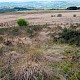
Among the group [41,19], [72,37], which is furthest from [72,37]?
[41,19]

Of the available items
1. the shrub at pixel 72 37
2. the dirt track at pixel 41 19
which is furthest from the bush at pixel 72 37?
the dirt track at pixel 41 19

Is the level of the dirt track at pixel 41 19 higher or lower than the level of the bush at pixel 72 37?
lower

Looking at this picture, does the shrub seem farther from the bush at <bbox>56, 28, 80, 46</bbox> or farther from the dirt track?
the dirt track

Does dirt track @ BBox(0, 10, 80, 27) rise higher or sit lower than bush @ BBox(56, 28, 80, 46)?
lower

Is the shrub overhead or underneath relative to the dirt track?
overhead

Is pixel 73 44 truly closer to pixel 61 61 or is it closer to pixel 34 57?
pixel 61 61

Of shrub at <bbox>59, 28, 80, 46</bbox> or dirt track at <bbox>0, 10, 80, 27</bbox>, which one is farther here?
dirt track at <bbox>0, 10, 80, 27</bbox>

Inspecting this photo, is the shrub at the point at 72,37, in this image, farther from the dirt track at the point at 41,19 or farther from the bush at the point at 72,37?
the dirt track at the point at 41,19

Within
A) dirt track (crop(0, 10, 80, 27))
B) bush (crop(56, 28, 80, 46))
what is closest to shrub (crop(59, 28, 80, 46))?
bush (crop(56, 28, 80, 46))

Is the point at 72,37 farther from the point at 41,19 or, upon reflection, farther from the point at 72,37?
the point at 41,19

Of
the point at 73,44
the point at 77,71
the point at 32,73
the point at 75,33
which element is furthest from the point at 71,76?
the point at 75,33

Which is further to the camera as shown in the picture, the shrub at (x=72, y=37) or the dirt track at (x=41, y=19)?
the dirt track at (x=41, y=19)
